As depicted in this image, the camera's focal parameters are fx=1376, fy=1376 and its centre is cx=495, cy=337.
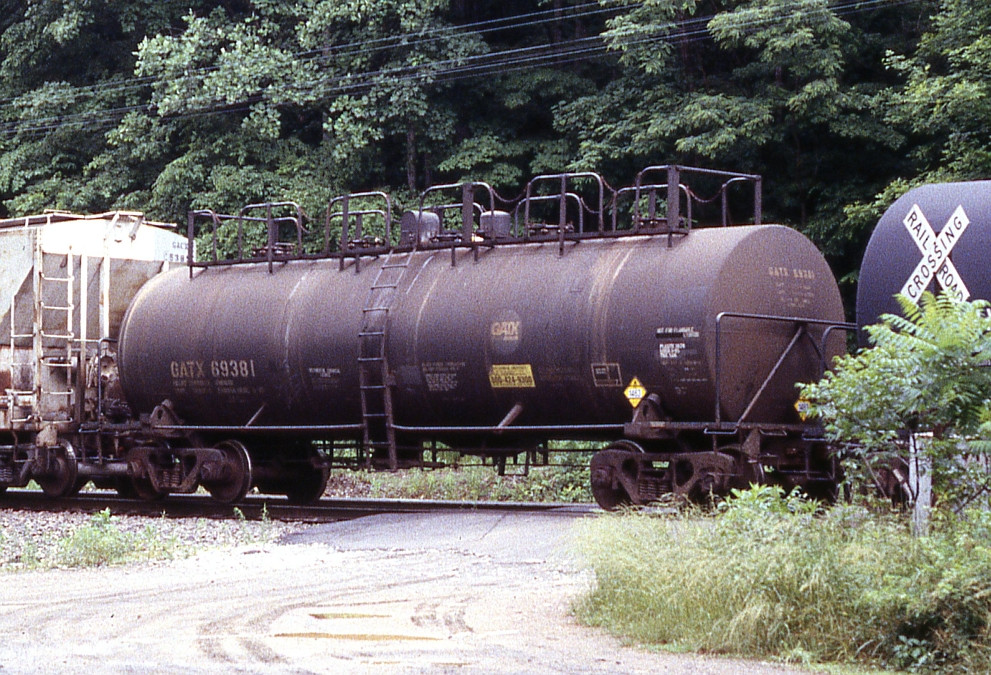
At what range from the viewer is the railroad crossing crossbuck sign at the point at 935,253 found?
42.9 ft

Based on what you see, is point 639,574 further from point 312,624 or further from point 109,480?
point 109,480

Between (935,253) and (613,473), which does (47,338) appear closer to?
(613,473)

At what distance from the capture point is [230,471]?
1905 centimetres

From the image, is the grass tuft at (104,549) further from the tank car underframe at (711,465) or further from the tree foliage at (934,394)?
the tree foliage at (934,394)

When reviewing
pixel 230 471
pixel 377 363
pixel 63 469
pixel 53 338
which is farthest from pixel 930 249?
pixel 63 469

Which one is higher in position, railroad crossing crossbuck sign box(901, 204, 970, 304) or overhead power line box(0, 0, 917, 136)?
overhead power line box(0, 0, 917, 136)

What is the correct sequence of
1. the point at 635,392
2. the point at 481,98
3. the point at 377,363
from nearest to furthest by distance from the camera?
1. the point at 635,392
2. the point at 377,363
3. the point at 481,98

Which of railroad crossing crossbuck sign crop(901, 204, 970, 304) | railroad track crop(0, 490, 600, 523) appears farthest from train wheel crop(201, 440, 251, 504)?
railroad crossing crossbuck sign crop(901, 204, 970, 304)

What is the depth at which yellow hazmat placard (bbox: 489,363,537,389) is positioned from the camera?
52.1 feet

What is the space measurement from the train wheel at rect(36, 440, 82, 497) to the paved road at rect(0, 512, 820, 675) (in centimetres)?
686

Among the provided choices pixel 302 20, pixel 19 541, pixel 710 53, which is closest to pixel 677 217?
pixel 19 541

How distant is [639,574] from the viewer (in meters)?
9.24

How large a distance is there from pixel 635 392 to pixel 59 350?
9.42m

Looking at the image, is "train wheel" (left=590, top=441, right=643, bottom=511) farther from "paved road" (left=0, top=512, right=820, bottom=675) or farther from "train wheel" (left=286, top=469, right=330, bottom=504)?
"train wheel" (left=286, top=469, right=330, bottom=504)
